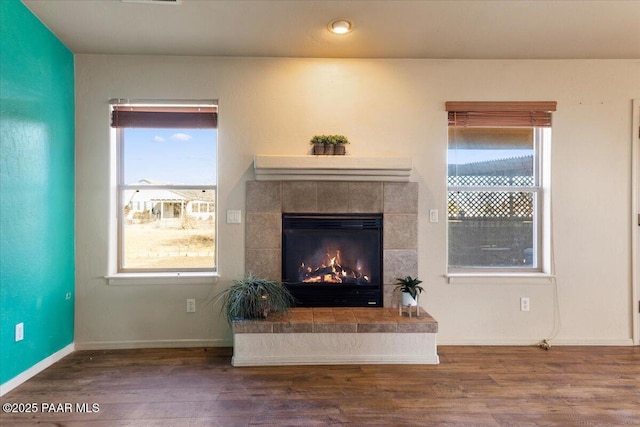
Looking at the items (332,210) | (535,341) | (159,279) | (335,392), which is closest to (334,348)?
(335,392)

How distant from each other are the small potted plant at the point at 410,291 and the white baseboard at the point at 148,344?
4.93 ft

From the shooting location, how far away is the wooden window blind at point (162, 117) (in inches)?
107

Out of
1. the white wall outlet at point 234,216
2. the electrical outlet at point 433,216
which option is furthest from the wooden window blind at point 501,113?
the white wall outlet at point 234,216

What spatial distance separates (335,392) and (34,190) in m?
2.45

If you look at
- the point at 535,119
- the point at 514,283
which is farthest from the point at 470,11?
the point at 514,283

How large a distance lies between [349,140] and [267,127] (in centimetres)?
71

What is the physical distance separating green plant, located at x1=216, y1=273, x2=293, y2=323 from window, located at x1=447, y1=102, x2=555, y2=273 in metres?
1.55

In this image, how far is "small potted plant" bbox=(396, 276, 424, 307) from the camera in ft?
8.41

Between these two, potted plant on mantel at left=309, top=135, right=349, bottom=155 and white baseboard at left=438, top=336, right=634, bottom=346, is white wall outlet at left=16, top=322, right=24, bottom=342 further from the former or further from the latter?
white baseboard at left=438, top=336, right=634, bottom=346

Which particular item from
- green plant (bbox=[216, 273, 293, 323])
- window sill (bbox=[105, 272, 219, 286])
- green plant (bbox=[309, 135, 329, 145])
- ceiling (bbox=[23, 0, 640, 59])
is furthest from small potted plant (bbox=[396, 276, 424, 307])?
ceiling (bbox=[23, 0, 640, 59])

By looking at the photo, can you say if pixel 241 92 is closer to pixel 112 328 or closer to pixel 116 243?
pixel 116 243

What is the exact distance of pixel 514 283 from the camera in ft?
9.16

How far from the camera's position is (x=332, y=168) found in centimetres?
262

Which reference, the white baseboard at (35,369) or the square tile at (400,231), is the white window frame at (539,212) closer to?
the square tile at (400,231)
